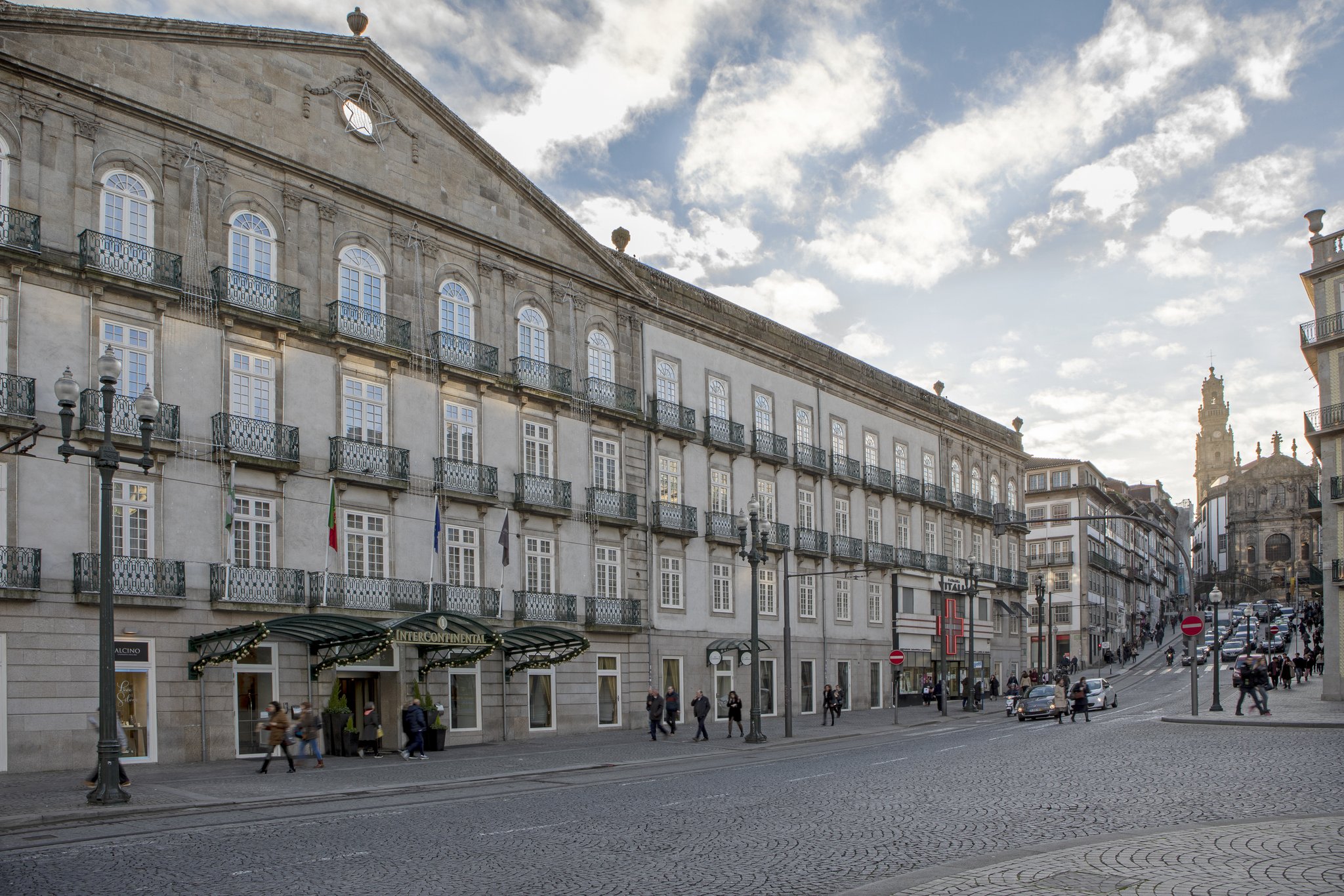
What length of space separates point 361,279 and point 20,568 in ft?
40.4

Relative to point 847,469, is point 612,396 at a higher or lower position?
higher

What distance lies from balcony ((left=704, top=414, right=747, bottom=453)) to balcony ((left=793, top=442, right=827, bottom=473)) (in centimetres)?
385

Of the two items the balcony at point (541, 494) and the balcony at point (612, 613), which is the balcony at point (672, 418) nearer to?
the balcony at point (541, 494)

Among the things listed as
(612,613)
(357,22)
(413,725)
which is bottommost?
(413,725)

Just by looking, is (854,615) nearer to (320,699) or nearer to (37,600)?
(320,699)

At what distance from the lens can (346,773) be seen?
25688 mm

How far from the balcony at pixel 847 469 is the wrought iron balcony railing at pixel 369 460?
24.6 metres

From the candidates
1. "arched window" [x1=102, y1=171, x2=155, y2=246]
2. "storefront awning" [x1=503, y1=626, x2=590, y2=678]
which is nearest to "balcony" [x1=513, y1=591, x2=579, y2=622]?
"storefront awning" [x1=503, y1=626, x2=590, y2=678]

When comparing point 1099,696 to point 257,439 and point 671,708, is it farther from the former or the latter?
point 257,439

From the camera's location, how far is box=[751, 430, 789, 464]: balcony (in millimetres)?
49719

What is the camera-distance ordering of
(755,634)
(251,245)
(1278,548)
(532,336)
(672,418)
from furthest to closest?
(1278,548) → (672,418) → (532,336) → (755,634) → (251,245)

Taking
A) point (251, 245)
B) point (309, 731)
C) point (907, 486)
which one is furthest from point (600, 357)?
point (907, 486)

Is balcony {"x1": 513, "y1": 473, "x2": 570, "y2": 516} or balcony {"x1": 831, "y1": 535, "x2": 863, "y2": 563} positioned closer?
balcony {"x1": 513, "y1": 473, "x2": 570, "y2": 516}

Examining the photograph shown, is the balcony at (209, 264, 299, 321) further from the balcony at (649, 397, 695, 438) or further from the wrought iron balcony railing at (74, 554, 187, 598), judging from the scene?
the balcony at (649, 397, 695, 438)
